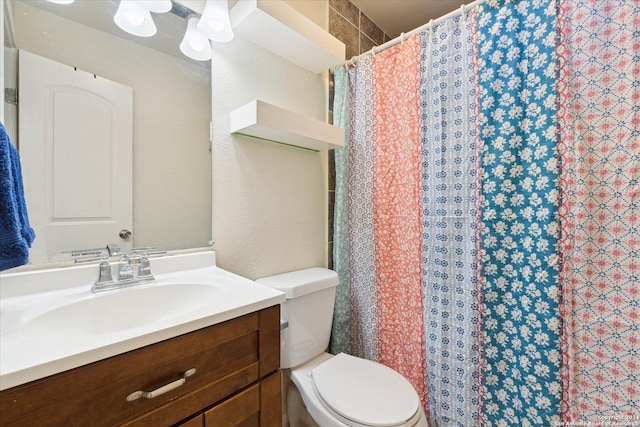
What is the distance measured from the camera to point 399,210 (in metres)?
1.37

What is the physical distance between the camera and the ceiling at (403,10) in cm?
177

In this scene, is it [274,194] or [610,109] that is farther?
[274,194]

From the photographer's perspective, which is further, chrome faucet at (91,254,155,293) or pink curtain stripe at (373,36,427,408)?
pink curtain stripe at (373,36,427,408)

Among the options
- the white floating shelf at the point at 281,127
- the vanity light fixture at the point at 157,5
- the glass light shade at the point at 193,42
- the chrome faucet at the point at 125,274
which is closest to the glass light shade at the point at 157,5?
the vanity light fixture at the point at 157,5

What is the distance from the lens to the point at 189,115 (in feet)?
3.60

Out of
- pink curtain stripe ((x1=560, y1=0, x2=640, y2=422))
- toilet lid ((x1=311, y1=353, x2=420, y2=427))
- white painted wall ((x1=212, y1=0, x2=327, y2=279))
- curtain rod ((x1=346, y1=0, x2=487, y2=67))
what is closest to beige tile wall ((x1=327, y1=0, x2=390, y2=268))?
white painted wall ((x1=212, y1=0, x2=327, y2=279))

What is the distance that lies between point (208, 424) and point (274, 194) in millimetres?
925

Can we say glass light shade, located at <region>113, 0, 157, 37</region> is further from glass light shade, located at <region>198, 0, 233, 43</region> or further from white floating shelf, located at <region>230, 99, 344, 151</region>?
white floating shelf, located at <region>230, 99, 344, 151</region>

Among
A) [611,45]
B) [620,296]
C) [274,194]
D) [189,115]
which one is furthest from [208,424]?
[611,45]

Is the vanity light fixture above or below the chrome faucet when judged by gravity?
above

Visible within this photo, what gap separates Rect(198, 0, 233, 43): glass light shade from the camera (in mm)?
1014

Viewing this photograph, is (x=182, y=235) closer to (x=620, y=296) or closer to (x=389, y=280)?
(x=389, y=280)

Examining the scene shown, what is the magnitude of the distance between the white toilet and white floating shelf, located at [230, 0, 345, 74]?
1.11m

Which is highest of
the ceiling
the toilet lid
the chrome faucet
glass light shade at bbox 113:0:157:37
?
the ceiling
